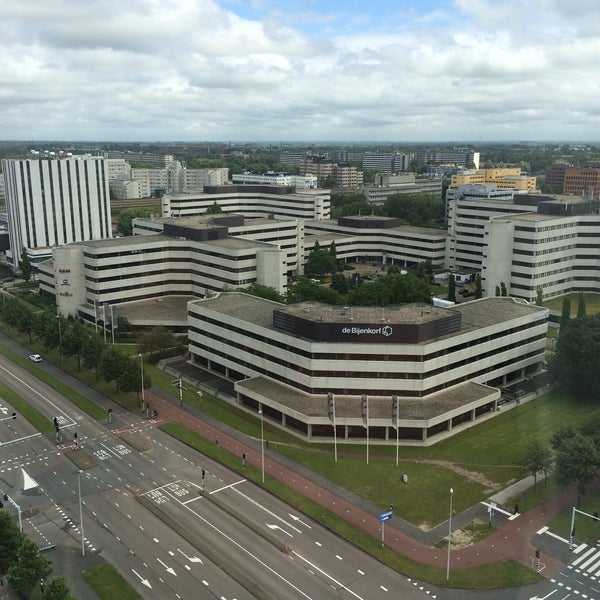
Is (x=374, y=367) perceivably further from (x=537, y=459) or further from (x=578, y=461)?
(x=578, y=461)

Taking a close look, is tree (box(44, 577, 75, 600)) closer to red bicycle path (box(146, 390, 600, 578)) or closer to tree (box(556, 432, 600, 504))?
red bicycle path (box(146, 390, 600, 578))

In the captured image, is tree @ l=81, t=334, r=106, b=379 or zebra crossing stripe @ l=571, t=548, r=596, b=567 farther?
tree @ l=81, t=334, r=106, b=379

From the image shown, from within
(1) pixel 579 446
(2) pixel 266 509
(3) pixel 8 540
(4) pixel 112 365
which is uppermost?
(1) pixel 579 446

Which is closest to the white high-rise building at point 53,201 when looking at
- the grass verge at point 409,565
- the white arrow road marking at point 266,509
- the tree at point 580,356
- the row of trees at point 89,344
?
the row of trees at point 89,344

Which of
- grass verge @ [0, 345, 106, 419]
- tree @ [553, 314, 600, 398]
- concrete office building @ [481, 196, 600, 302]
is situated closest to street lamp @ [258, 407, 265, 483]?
grass verge @ [0, 345, 106, 419]

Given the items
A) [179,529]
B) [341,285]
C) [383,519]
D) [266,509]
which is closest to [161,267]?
[341,285]

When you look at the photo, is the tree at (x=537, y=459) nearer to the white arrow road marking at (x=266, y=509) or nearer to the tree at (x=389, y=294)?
the white arrow road marking at (x=266, y=509)
